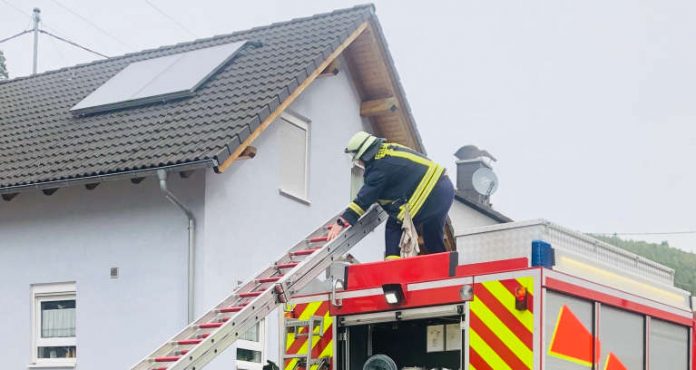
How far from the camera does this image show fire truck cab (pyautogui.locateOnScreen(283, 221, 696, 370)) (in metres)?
6.73

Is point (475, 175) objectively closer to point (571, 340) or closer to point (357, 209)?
point (357, 209)

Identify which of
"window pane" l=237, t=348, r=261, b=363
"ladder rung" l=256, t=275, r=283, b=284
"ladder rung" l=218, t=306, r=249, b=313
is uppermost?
"ladder rung" l=256, t=275, r=283, b=284

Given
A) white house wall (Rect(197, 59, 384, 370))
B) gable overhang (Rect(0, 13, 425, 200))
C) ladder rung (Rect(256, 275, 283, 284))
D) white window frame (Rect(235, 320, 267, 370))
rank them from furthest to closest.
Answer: white window frame (Rect(235, 320, 267, 370))
white house wall (Rect(197, 59, 384, 370))
gable overhang (Rect(0, 13, 425, 200))
ladder rung (Rect(256, 275, 283, 284))

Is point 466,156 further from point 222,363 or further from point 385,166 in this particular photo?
point 385,166

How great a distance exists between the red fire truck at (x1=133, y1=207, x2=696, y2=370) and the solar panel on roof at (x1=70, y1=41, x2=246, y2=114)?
23.2ft

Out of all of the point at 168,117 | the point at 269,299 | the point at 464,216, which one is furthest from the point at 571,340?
the point at 464,216

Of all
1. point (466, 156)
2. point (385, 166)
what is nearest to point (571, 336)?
point (385, 166)

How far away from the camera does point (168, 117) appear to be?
574 inches

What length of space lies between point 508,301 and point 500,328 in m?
0.17

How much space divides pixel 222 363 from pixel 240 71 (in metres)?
4.12

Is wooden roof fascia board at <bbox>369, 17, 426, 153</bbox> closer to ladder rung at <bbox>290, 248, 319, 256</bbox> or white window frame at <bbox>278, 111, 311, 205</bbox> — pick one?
white window frame at <bbox>278, 111, 311, 205</bbox>

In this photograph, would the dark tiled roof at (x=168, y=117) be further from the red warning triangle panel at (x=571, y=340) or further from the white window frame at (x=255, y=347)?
the red warning triangle panel at (x=571, y=340)

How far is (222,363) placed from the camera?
1343 cm

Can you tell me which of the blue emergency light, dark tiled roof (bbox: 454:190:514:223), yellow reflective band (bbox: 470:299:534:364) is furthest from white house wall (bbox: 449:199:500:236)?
the blue emergency light
